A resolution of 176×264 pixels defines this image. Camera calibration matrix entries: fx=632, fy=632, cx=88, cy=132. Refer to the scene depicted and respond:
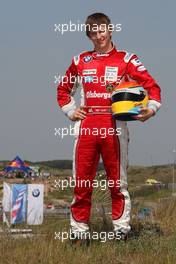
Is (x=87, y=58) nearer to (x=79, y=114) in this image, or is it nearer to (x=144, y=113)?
(x=79, y=114)

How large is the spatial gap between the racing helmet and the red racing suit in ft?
0.42

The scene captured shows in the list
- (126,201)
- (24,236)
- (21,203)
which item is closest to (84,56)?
(126,201)

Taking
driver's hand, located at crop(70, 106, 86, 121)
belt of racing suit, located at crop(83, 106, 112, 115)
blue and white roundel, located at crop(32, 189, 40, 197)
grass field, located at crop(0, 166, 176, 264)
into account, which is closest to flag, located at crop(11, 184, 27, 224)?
blue and white roundel, located at crop(32, 189, 40, 197)

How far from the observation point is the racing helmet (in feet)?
17.5

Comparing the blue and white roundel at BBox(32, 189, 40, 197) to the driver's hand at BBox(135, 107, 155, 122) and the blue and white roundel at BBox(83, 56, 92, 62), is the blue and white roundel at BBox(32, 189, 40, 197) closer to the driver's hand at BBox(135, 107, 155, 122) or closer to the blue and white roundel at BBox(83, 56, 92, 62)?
the blue and white roundel at BBox(83, 56, 92, 62)

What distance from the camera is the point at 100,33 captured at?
18.5ft

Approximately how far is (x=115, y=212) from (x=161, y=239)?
0.47m

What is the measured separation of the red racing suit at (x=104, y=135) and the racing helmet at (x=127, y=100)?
0.42 ft

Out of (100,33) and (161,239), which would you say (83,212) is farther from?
(100,33)

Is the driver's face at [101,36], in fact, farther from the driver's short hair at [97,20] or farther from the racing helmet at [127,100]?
the racing helmet at [127,100]

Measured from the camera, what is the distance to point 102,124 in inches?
217

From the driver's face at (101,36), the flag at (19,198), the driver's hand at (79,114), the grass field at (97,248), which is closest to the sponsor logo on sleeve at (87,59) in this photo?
the driver's face at (101,36)

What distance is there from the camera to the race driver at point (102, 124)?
5.54m

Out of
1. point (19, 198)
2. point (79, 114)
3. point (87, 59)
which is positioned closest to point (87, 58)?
point (87, 59)
